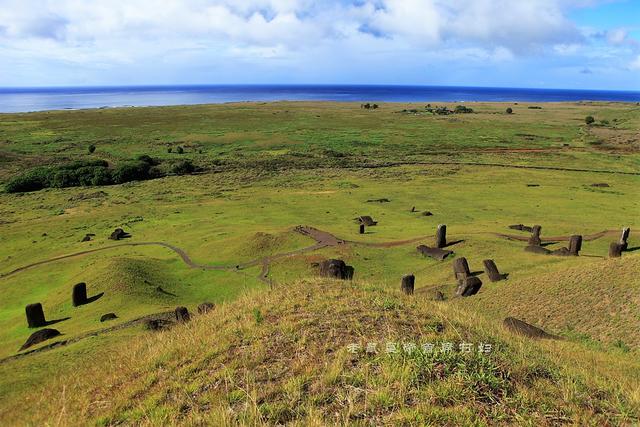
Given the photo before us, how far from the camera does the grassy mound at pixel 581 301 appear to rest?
15.5 m

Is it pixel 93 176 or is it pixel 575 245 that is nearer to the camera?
pixel 575 245

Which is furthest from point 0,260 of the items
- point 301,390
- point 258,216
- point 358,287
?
point 301,390

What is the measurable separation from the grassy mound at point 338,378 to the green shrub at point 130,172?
57.1 meters

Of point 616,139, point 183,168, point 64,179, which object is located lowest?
point 64,179

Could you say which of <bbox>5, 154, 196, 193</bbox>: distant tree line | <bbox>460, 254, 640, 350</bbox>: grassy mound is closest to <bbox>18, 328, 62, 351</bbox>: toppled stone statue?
<bbox>460, 254, 640, 350</bbox>: grassy mound

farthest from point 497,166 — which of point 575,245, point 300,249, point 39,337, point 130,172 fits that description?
point 39,337

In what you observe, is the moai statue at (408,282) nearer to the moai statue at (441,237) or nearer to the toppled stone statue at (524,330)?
the toppled stone statue at (524,330)

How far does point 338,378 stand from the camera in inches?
309

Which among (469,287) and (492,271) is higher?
(492,271)

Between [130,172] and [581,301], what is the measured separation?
60.9m

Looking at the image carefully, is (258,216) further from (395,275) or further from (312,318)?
(312,318)

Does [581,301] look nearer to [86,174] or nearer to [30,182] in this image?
[86,174]

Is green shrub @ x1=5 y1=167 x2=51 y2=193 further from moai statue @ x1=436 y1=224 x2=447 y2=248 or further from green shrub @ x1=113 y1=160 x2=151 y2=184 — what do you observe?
moai statue @ x1=436 y1=224 x2=447 y2=248

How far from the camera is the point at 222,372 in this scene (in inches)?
336
